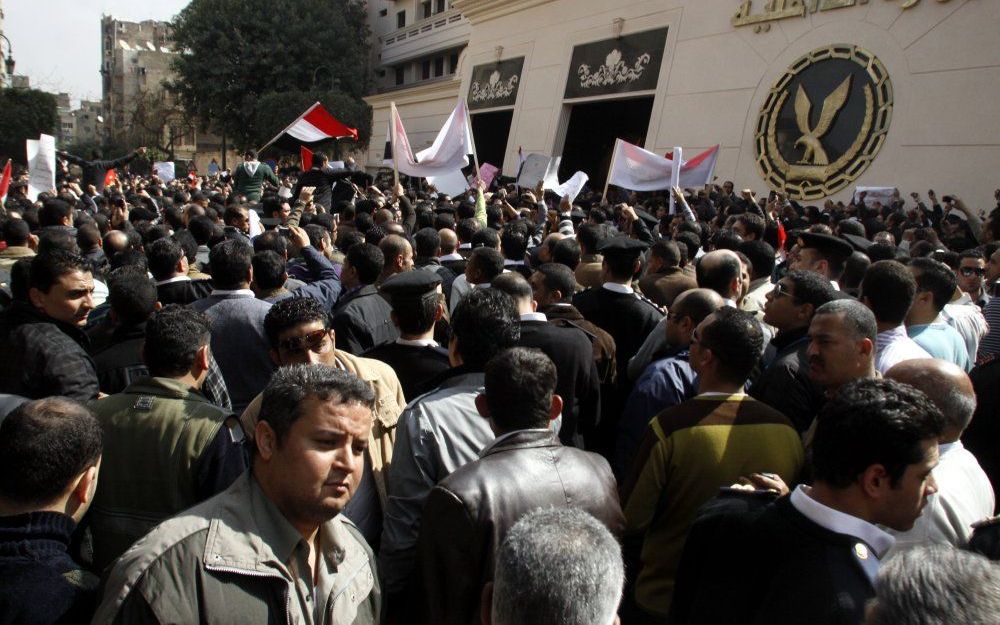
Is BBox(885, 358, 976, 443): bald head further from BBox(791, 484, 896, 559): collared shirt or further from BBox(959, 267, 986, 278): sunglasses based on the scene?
BBox(959, 267, 986, 278): sunglasses

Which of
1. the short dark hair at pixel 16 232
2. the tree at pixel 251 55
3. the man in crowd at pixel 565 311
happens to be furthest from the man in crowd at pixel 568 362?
the tree at pixel 251 55

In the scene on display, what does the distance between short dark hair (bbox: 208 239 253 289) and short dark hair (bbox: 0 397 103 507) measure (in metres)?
2.07

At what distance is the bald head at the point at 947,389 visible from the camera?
243 centimetres

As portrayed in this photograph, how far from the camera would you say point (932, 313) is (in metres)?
4.05

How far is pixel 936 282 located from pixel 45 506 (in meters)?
4.07

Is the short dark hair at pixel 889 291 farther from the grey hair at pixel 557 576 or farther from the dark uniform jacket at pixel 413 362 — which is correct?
the grey hair at pixel 557 576

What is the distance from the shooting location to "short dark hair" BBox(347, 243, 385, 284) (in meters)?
4.71

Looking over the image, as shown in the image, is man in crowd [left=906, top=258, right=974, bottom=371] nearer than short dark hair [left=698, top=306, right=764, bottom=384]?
No

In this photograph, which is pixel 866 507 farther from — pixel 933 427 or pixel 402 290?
pixel 402 290

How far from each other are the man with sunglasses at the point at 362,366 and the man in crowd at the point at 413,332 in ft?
0.71

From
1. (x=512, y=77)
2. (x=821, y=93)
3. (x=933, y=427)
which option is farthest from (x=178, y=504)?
(x=512, y=77)

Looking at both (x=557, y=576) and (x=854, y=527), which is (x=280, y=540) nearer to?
(x=557, y=576)

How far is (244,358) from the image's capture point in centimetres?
380

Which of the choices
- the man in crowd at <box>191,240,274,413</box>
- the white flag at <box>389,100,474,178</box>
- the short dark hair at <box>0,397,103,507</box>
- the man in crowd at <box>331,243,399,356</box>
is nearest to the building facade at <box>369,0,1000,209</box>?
the white flag at <box>389,100,474,178</box>
